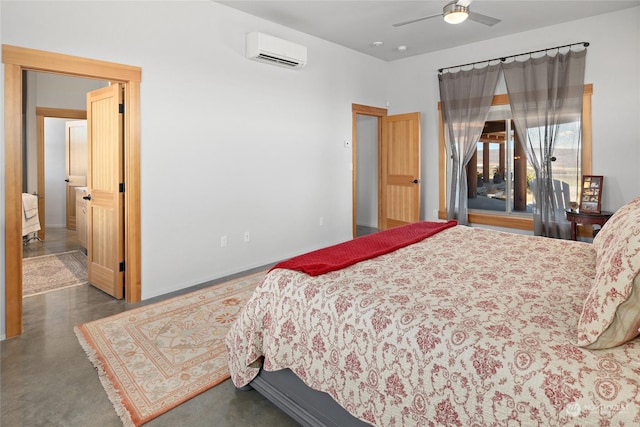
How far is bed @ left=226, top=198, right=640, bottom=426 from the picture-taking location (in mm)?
1039

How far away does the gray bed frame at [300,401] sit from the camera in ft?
5.10

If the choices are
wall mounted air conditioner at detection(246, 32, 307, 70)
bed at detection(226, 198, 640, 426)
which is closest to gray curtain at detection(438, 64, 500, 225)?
wall mounted air conditioner at detection(246, 32, 307, 70)

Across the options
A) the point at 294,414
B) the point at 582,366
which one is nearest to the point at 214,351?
the point at 294,414

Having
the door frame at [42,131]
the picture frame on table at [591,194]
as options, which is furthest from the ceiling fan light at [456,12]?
the door frame at [42,131]

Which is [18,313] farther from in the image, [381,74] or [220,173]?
[381,74]

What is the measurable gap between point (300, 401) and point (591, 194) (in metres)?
4.10

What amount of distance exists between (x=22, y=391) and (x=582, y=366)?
8.61 ft

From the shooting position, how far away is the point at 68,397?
1.98m

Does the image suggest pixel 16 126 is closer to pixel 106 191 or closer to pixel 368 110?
pixel 106 191

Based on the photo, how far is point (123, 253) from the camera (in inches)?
136

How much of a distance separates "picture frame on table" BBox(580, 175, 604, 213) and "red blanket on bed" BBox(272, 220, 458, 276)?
2090 millimetres

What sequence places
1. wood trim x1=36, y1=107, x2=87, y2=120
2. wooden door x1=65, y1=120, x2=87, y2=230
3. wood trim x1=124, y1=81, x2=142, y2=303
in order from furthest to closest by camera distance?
wooden door x1=65, y1=120, x2=87, y2=230 → wood trim x1=36, y1=107, x2=87, y2=120 → wood trim x1=124, y1=81, x2=142, y2=303

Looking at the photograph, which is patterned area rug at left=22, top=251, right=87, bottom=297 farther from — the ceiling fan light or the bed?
the ceiling fan light

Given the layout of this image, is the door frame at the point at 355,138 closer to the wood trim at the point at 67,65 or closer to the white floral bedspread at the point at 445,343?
the wood trim at the point at 67,65
